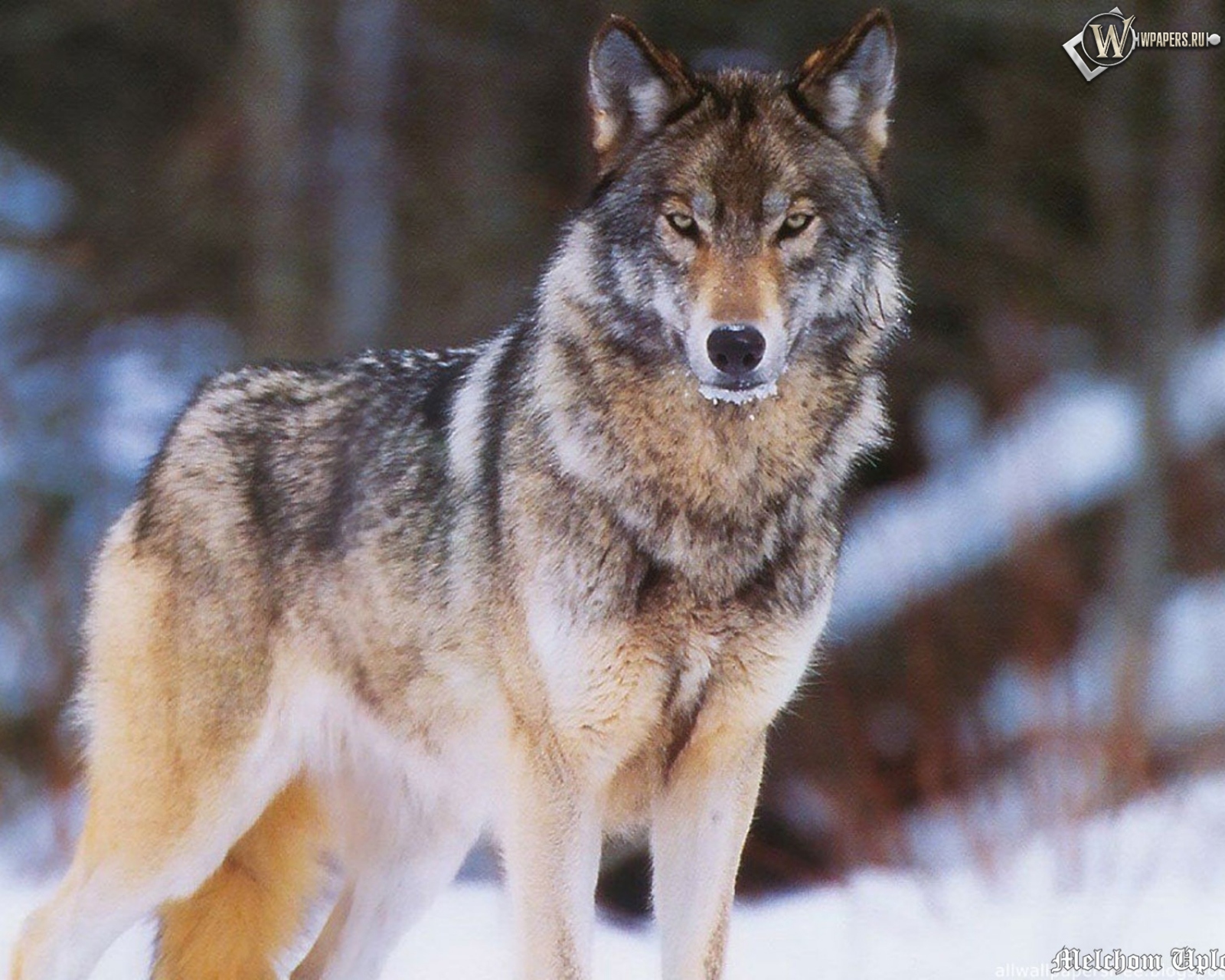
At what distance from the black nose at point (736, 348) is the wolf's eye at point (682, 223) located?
0.24 m

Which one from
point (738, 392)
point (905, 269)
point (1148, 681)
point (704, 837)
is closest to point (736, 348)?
point (738, 392)

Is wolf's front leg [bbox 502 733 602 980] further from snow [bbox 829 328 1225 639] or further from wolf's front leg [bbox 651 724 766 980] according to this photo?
snow [bbox 829 328 1225 639]

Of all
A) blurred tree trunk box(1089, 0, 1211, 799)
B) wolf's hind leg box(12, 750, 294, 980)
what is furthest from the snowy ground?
blurred tree trunk box(1089, 0, 1211, 799)

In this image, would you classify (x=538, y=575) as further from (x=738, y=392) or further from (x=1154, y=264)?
(x=1154, y=264)

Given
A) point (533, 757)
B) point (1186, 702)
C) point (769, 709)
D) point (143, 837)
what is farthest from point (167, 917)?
point (1186, 702)

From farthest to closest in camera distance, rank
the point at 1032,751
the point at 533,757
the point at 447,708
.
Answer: the point at 1032,751 < the point at 447,708 < the point at 533,757

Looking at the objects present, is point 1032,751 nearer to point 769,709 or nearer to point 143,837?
point 769,709

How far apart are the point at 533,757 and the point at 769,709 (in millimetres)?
461

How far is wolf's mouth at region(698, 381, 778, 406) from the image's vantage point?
9.80 ft

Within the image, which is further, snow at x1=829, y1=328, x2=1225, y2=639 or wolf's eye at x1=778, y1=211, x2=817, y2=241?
snow at x1=829, y1=328, x2=1225, y2=639

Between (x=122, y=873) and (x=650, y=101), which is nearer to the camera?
(x=650, y=101)

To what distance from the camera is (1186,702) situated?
24.3 ft

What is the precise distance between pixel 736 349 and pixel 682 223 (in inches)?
11.9

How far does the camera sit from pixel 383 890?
388 cm
